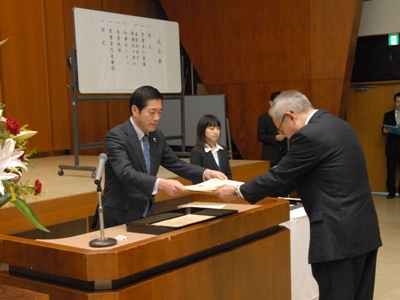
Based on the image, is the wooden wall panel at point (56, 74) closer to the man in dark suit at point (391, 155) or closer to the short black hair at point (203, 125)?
the short black hair at point (203, 125)

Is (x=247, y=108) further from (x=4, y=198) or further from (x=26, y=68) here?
(x=4, y=198)

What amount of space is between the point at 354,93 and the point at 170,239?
24.6ft

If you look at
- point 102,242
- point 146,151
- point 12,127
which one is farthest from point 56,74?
point 12,127

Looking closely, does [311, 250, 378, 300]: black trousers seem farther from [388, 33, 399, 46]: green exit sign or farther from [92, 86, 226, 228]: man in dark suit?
[388, 33, 399, 46]: green exit sign

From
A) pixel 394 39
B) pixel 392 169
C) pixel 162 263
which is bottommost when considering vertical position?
pixel 392 169

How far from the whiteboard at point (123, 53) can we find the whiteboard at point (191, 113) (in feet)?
5.43

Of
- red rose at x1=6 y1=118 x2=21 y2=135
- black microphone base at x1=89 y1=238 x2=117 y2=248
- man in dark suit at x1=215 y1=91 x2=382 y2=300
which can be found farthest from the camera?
man in dark suit at x1=215 y1=91 x2=382 y2=300

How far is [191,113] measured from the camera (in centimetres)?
855

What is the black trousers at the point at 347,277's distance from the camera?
2639mm

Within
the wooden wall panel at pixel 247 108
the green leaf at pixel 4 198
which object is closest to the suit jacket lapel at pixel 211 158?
the green leaf at pixel 4 198

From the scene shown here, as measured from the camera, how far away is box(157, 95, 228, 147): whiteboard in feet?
26.9

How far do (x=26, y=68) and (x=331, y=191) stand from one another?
5.54 meters

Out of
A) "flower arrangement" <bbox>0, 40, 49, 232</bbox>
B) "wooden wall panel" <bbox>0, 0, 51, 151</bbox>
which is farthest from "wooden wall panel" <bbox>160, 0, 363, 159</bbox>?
"flower arrangement" <bbox>0, 40, 49, 232</bbox>

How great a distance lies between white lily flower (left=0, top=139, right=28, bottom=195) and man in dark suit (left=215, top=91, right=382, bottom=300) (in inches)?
51.1
